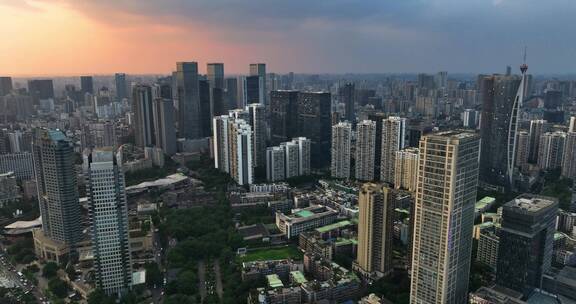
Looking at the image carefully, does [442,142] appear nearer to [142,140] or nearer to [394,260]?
[394,260]

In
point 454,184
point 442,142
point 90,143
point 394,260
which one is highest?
point 442,142

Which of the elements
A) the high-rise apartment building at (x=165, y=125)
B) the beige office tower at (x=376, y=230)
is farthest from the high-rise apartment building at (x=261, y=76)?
the beige office tower at (x=376, y=230)

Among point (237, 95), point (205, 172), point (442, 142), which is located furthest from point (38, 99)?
point (442, 142)

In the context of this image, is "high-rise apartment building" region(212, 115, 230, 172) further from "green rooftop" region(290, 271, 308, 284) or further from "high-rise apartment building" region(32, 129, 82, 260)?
"green rooftop" region(290, 271, 308, 284)

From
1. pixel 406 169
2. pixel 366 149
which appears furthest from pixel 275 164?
pixel 406 169

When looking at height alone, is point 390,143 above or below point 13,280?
above

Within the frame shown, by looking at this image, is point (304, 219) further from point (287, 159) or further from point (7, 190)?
point (7, 190)
